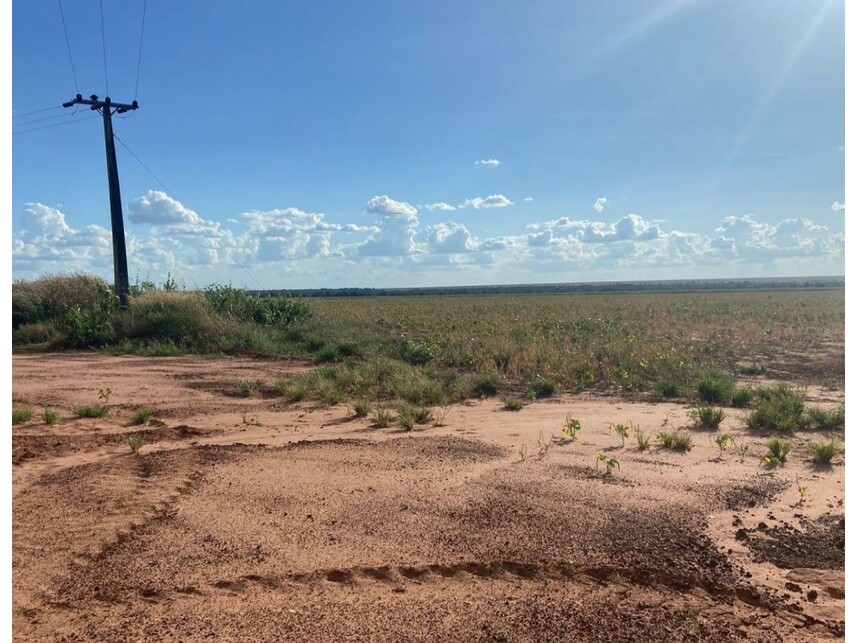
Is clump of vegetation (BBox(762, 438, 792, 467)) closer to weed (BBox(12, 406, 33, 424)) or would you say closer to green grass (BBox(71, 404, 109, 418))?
green grass (BBox(71, 404, 109, 418))

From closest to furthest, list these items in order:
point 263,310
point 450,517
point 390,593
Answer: point 390,593
point 450,517
point 263,310

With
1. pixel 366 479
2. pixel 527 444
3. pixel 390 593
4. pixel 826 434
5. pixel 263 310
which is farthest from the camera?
pixel 263 310

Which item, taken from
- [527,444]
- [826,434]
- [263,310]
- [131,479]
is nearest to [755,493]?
[527,444]

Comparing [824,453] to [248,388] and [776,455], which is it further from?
[248,388]

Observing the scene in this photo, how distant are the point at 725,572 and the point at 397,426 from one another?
4404 millimetres

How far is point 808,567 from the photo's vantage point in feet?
13.1

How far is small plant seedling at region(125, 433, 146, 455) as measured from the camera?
6523mm

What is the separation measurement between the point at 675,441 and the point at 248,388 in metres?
6.29

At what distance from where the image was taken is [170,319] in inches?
688

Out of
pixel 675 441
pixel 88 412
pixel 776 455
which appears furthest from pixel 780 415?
pixel 88 412

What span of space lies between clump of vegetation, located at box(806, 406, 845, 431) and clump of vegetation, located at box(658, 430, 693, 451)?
191 centimetres

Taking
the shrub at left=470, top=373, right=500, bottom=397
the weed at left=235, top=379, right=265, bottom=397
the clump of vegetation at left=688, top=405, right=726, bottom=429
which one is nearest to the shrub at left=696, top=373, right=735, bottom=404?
the clump of vegetation at left=688, top=405, right=726, bottom=429

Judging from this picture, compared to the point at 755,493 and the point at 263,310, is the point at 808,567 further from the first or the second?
the point at 263,310

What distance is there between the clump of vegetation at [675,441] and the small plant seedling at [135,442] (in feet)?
17.2
